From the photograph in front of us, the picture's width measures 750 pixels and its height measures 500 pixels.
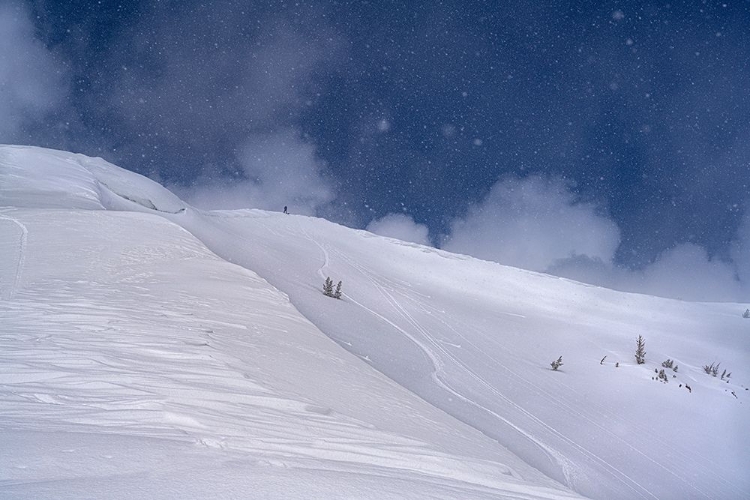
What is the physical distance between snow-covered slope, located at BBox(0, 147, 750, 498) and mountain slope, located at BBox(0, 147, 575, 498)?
0.01 metres

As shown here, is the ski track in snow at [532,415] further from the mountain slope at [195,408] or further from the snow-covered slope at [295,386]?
the mountain slope at [195,408]

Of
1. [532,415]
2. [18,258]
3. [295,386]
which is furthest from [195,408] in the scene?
[18,258]

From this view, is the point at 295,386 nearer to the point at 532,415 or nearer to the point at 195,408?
the point at 195,408

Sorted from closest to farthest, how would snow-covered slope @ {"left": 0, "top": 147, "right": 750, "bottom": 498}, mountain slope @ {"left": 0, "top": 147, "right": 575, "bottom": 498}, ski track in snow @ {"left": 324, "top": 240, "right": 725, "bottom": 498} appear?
mountain slope @ {"left": 0, "top": 147, "right": 575, "bottom": 498}, snow-covered slope @ {"left": 0, "top": 147, "right": 750, "bottom": 498}, ski track in snow @ {"left": 324, "top": 240, "right": 725, "bottom": 498}

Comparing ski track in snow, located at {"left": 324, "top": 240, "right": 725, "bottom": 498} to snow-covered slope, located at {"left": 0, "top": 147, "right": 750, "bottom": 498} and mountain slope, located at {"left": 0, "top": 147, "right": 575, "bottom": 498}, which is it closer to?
snow-covered slope, located at {"left": 0, "top": 147, "right": 750, "bottom": 498}

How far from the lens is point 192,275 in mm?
6348

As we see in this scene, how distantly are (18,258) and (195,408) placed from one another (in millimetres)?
5202

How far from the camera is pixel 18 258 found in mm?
5715

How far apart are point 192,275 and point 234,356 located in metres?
3.47

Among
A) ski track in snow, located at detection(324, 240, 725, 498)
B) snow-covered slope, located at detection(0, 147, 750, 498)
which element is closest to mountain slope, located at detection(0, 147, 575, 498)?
snow-covered slope, located at detection(0, 147, 750, 498)

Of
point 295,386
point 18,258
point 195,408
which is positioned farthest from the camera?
point 18,258

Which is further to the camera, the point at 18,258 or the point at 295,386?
the point at 18,258

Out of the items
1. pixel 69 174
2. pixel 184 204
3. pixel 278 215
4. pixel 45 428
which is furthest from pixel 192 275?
pixel 278 215

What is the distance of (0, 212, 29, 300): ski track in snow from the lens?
13.8 ft
